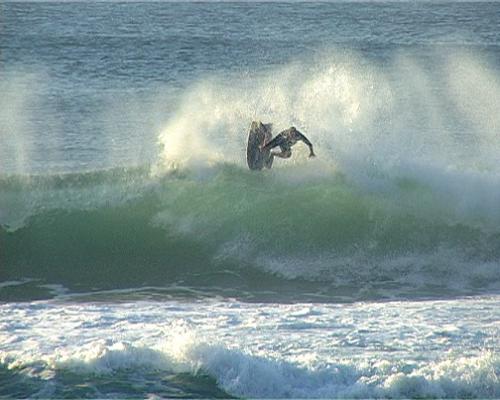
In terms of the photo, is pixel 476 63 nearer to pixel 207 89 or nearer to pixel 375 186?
pixel 207 89


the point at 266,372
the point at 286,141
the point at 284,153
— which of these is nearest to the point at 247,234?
the point at 284,153

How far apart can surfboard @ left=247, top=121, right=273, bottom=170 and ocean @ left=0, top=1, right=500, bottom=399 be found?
0.36 meters

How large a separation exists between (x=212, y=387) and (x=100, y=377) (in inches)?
44.8

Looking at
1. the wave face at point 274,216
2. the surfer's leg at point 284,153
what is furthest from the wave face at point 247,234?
the surfer's leg at point 284,153

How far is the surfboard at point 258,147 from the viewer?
17781mm

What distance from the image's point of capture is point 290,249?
57.8 feet

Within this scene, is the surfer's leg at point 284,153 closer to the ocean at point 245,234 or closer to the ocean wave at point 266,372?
the ocean at point 245,234

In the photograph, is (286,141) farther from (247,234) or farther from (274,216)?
(247,234)

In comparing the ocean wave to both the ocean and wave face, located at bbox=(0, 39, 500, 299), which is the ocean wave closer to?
the ocean

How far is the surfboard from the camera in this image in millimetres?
17781

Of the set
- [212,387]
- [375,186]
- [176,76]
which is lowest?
[212,387]

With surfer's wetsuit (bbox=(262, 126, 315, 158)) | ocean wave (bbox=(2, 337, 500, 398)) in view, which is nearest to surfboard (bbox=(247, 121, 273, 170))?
surfer's wetsuit (bbox=(262, 126, 315, 158))

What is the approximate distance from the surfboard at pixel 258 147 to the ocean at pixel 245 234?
0.36 metres

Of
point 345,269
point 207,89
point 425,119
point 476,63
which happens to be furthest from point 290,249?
point 476,63
